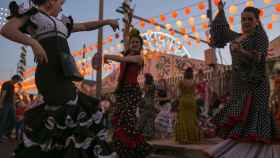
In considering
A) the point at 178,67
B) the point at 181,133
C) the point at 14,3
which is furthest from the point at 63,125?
the point at 178,67

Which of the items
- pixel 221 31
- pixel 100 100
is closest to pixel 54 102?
pixel 100 100

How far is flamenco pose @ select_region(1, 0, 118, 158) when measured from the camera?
2393mm

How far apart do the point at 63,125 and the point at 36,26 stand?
0.76 metres

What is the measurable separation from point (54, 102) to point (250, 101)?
76.8 inches

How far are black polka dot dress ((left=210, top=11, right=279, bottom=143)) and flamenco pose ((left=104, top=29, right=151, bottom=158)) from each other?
144 centimetres

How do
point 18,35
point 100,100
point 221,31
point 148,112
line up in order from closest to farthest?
point 18,35 → point 100,100 → point 221,31 → point 148,112

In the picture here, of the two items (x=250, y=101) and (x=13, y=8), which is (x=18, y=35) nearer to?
(x=13, y=8)

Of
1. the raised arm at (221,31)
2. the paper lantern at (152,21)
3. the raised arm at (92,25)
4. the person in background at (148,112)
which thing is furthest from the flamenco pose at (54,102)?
the paper lantern at (152,21)

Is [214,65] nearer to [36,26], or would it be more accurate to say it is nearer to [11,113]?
[11,113]

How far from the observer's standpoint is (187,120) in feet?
23.3

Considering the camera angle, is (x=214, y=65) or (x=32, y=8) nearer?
(x=32, y=8)

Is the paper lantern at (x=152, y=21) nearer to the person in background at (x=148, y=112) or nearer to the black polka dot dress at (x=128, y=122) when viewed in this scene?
the person in background at (x=148, y=112)

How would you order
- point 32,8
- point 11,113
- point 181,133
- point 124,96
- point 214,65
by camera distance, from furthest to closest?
point 214,65 → point 11,113 → point 181,133 → point 124,96 → point 32,8

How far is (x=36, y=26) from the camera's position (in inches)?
103
